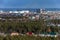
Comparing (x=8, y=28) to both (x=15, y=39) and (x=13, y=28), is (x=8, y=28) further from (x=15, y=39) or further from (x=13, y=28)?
(x=15, y=39)

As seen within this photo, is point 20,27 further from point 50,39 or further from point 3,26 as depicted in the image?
point 50,39

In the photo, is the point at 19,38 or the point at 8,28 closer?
the point at 19,38

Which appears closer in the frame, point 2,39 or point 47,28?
point 2,39

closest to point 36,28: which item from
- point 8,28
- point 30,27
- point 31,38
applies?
point 30,27

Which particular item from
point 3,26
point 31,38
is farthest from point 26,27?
point 31,38

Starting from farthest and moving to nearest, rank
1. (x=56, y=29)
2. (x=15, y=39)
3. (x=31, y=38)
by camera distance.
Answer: (x=56, y=29), (x=31, y=38), (x=15, y=39)

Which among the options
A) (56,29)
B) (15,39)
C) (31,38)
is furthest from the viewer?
(56,29)

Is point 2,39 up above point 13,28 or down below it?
above

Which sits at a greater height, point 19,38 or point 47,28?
point 19,38
